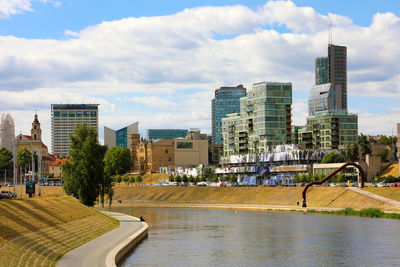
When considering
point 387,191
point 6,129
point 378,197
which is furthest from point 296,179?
point 6,129

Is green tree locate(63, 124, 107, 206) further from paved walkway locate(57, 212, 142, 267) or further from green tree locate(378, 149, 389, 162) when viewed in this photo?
green tree locate(378, 149, 389, 162)

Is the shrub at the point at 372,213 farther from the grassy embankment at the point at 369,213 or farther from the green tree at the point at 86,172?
the green tree at the point at 86,172

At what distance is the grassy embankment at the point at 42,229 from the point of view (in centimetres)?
4453

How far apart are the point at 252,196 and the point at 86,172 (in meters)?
66.7

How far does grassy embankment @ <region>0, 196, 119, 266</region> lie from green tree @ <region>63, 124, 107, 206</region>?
18526 mm

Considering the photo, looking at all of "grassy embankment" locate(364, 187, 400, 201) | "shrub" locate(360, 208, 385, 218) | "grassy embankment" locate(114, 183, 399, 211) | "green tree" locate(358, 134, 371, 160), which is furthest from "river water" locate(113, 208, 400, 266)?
"green tree" locate(358, 134, 371, 160)

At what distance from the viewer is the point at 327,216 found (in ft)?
361

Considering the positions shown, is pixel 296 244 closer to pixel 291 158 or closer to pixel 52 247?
pixel 52 247

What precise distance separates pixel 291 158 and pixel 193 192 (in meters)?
34.4

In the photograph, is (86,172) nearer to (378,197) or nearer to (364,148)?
(378,197)

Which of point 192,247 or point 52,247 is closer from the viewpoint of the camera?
point 52,247

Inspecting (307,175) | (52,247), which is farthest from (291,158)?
(52,247)

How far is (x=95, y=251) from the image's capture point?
54219mm

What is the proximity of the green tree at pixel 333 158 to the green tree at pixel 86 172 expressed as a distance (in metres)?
91.1
